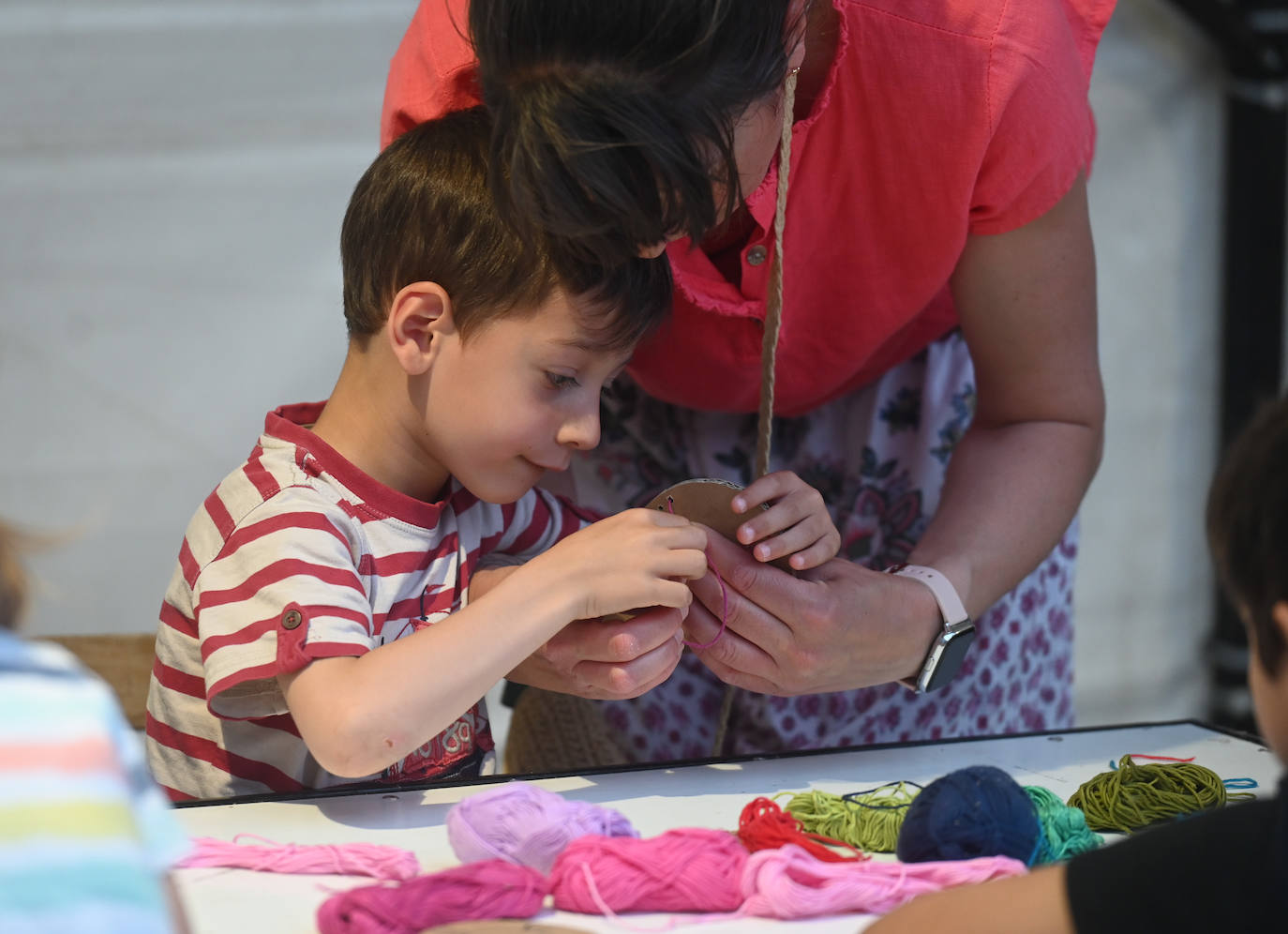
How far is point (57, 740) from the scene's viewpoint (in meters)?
0.40

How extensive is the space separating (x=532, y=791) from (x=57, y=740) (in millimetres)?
365

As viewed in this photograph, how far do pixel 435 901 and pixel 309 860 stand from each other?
0.12 meters

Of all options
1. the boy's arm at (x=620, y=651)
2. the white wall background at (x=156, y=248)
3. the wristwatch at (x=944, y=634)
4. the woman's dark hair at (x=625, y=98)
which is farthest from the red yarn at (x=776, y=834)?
the white wall background at (x=156, y=248)

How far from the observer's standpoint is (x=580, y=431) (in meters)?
0.93

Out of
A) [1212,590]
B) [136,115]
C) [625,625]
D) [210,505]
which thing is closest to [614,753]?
[625,625]

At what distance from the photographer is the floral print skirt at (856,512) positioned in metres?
1.23

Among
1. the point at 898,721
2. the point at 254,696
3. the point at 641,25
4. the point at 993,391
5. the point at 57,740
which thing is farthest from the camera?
the point at 898,721

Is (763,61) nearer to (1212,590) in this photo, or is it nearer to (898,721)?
(898,721)

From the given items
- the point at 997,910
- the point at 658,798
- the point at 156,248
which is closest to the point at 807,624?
the point at 658,798

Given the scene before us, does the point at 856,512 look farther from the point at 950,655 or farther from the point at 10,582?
the point at 10,582

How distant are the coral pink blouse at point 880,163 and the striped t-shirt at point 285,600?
26cm

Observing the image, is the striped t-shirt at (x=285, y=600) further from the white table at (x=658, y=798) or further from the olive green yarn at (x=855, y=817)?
the olive green yarn at (x=855, y=817)

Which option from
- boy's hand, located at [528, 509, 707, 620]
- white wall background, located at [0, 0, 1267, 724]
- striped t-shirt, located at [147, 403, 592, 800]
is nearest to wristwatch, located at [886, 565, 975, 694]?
boy's hand, located at [528, 509, 707, 620]

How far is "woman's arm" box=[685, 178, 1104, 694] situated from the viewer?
3.10ft
